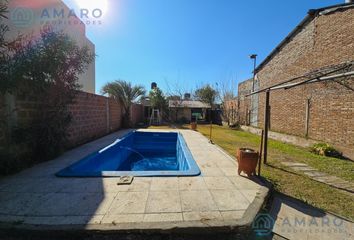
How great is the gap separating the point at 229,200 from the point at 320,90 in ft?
26.5

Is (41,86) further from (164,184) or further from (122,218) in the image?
(122,218)

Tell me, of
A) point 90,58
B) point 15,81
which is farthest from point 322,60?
point 15,81

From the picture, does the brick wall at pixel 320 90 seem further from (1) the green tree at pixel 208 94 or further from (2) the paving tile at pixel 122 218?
(1) the green tree at pixel 208 94

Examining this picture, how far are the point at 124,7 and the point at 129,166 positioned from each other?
19.2 ft

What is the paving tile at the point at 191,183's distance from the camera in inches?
155

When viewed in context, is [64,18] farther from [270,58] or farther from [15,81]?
[270,58]

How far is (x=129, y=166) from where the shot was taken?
8.37 metres

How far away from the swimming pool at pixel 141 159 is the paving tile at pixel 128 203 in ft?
3.41

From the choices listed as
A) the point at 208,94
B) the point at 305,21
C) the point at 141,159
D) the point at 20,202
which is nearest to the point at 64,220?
the point at 20,202

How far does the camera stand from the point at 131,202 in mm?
3268

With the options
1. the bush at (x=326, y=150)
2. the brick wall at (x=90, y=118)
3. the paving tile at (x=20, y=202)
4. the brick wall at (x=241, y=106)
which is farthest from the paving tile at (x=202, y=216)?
the brick wall at (x=241, y=106)

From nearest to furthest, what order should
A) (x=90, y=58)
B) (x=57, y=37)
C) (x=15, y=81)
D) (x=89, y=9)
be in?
(x=15, y=81), (x=57, y=37), (x=90, y=58), (x=89, y=9)

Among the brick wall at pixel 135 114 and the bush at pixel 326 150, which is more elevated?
the brick wall at pixel 135 114

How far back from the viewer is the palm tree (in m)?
16.2
